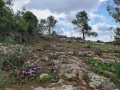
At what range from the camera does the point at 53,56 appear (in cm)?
599

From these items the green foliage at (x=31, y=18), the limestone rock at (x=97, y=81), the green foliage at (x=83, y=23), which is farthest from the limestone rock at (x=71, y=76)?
the green foliage at (x=83, y=23)

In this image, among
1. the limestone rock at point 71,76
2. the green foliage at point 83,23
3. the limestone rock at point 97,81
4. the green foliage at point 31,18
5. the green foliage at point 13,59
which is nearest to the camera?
the limestone rock at point 97,81

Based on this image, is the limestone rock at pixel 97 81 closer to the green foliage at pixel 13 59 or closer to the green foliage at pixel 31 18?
the green foliage at pixel 13 59

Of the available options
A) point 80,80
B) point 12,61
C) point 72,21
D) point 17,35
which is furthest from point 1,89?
point 72,21

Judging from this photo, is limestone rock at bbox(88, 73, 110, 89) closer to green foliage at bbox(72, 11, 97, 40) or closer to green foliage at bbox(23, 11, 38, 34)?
green foliage at bbox(23, 11, 38, 34)

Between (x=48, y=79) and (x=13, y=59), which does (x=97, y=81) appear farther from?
(x=13, y=59)

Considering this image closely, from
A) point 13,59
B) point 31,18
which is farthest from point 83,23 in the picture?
point 13,59

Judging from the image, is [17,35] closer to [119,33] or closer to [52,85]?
[119,33]

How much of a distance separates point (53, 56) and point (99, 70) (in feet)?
4.47

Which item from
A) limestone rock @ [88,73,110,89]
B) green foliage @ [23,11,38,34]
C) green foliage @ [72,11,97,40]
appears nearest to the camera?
limestone rock @ [88,73,110,89]

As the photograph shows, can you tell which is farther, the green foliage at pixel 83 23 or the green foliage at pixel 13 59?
the green foliage at pixel 83 23

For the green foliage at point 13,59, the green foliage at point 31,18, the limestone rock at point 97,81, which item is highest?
the green foliage at point 31,18

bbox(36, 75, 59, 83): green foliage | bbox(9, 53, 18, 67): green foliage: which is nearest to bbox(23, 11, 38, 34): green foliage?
bbox(9, 53, 18, 67): green foliage

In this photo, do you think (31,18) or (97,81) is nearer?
(97,81)
